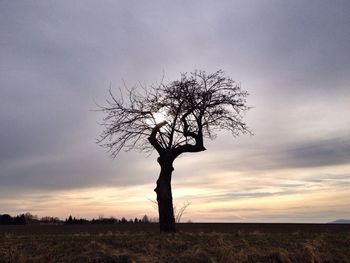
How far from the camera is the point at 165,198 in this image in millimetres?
22375

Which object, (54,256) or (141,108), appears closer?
(54,256)

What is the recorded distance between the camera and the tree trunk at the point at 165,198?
2234cm

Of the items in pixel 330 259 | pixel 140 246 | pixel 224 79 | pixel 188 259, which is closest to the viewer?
pixel 188 259

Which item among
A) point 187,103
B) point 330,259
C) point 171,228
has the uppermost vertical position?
point 187,103

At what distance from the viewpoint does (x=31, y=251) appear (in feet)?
41.5

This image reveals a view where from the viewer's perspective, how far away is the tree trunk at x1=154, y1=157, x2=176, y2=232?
73.3 ft

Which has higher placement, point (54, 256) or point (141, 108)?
point (141, 108)

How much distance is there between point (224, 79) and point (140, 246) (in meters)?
13.3

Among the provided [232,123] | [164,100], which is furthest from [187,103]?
[232,123]

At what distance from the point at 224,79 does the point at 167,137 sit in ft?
15.3

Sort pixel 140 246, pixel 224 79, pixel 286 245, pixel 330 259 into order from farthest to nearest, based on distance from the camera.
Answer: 1. pixel 224 79
2. pixel 286 245
3. pixel 140 246
4. pixel 330 259

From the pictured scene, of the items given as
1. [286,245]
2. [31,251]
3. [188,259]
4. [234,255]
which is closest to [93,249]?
[31,251]

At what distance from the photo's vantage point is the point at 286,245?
14.1m

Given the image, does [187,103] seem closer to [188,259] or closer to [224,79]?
[224,79]
